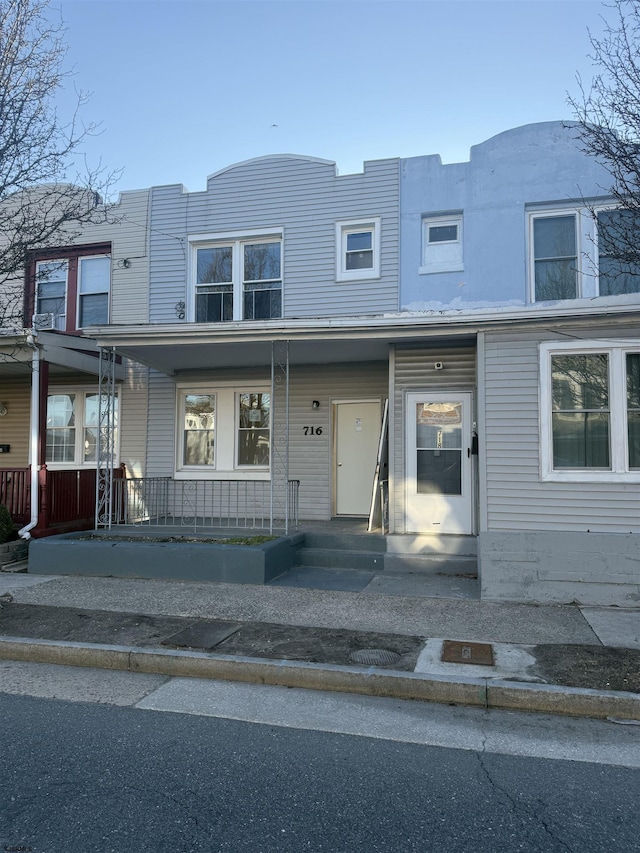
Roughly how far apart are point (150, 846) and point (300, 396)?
879 centimetres

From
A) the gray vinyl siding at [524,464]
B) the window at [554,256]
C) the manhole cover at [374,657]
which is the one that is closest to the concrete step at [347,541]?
the gray vinyl siding at [524,464]

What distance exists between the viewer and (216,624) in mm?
6410

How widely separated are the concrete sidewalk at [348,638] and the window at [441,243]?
547 cm

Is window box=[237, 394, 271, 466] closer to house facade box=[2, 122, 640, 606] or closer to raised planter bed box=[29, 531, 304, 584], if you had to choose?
house facade box=[2, 122, 640, 606]

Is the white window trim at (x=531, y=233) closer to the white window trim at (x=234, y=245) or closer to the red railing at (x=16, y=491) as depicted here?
the white window trim at (x=234, y=245)

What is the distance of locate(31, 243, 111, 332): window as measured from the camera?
12.5 meters

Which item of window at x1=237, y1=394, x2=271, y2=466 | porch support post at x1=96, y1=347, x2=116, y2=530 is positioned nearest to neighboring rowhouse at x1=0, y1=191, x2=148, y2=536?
porch support post at x1=96, y1=347, x2=116, y2=530

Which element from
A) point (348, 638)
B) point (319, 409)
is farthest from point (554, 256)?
point (348, 638)

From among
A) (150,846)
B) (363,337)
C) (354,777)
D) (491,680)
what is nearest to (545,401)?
(363,337)

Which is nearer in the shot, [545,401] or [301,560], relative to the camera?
[545,401]

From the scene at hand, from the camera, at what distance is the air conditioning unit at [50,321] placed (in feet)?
41.1

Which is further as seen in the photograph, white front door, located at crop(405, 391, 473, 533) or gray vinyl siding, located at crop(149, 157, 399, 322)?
gray vinyl siding, located at crop(149, 157, 399, 322)

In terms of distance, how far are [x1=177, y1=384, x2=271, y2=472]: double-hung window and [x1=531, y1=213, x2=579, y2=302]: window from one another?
5.19 meters

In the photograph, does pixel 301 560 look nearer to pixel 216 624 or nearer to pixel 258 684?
pixel 216 624
